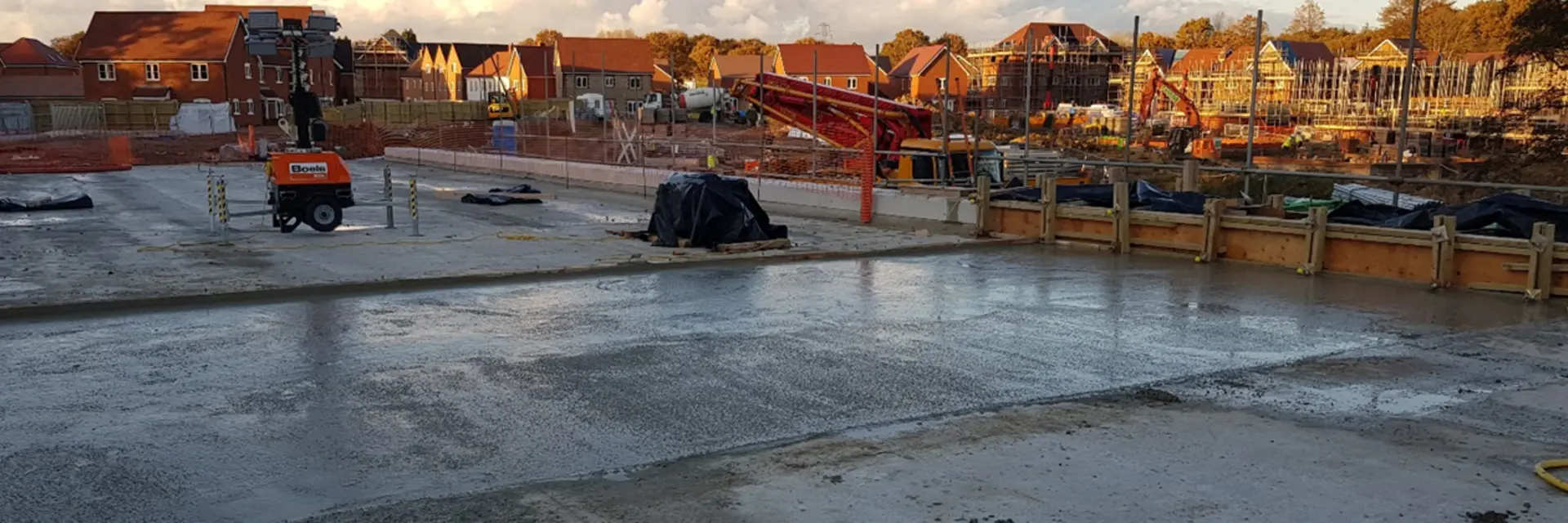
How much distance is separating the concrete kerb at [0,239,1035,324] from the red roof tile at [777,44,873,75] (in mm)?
74207

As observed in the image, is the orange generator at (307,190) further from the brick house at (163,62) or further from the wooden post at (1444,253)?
the brick house at (163,62)

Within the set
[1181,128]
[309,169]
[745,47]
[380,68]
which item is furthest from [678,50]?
[309,169]

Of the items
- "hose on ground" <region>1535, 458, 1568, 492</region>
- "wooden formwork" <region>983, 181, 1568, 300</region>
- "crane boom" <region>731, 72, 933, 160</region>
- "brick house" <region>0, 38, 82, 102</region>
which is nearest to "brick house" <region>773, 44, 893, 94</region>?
"brick house" <region>0, 38, 82, 102</region>

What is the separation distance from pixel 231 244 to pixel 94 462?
463 inches

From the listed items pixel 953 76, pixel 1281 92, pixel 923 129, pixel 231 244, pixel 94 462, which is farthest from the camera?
pixel 953 76

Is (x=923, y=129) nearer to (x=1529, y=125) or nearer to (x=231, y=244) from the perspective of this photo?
(x=231, y=244)

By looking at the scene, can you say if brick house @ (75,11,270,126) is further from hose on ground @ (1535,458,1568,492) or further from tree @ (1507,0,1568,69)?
hose on ground @ (1535,458,1568,492)

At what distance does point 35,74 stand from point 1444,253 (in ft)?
295

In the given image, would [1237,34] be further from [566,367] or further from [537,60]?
[566,367]

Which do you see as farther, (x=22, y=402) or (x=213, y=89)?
(x=213, y=89)

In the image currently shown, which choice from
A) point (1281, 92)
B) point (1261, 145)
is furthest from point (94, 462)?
point (1281, 92)

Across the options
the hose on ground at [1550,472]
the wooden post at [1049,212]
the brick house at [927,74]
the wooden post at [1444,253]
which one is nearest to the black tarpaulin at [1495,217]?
the wooden post at [1444,253]

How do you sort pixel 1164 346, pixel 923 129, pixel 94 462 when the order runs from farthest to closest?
1. pixel 923 129
2. pixel 1164 346
3. pixel 94 462

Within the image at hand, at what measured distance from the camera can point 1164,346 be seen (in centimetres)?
1059
